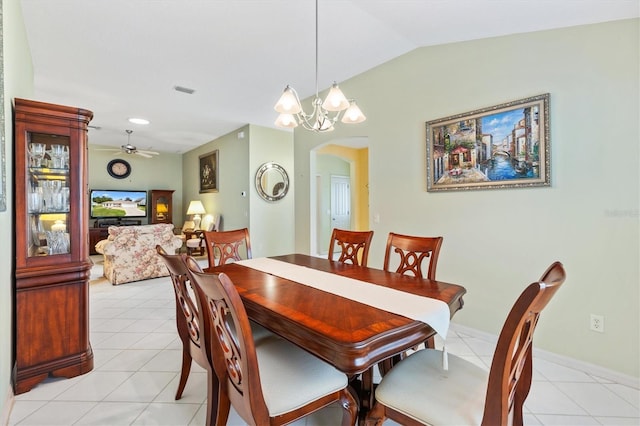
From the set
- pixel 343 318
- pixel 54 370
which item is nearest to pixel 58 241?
pixel 54 370

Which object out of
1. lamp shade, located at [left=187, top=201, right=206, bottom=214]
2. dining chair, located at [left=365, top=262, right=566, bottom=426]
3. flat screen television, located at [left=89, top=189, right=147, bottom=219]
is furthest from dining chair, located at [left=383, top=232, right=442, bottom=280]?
flat screen television, located at [left=89, top=189, right=147, bottom=219]

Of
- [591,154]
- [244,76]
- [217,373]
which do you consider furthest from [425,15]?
[217,373]

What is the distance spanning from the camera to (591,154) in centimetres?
208

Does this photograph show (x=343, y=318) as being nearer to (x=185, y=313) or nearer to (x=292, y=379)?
(x=292, y=379)

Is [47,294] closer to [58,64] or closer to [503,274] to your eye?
[58,64]

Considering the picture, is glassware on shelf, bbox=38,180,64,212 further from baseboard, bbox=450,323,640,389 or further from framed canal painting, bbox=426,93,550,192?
baseboard, bbox=450,323,640,389

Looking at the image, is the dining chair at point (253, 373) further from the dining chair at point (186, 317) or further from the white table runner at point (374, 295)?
the white table runner at point (374, 295)

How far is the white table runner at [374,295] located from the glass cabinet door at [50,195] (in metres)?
1.37

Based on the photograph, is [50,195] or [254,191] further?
[254,191]

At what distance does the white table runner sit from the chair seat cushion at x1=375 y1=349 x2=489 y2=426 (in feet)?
0.59

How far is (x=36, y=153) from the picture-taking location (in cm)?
204

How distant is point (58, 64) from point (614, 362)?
18.3 ft

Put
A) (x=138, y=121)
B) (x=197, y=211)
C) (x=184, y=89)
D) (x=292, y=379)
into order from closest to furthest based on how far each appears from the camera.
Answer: (x=292, y=379) → (x=184, y=89) → (x=138, y=121) → (x=197, y=211)

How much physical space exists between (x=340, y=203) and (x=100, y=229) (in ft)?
18.7
